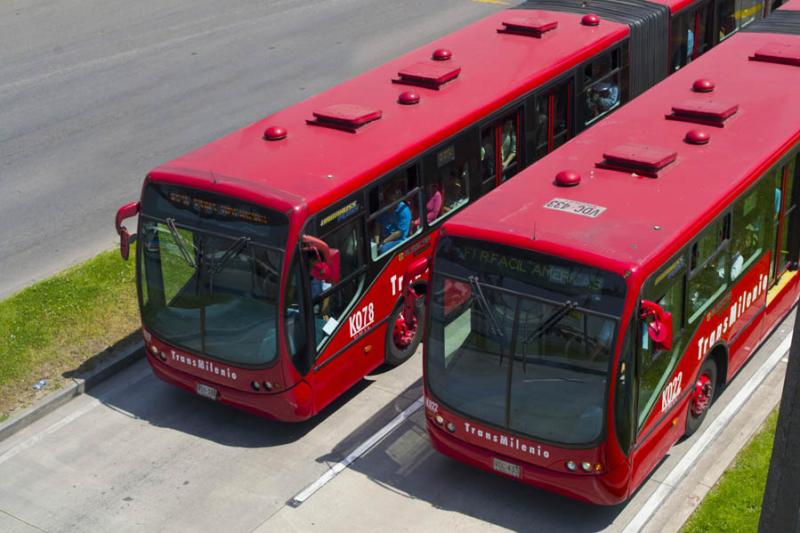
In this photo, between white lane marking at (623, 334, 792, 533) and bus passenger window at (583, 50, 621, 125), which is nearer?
white lane marking at (623, 334, 792, 533)

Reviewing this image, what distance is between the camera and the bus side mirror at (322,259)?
1123 centimetres

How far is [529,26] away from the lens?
16359 millimetres

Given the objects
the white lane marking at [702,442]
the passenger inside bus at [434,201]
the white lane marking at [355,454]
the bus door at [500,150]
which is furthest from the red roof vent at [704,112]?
the white lane marking at [355,454]

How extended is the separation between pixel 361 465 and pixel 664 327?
368 centimetres

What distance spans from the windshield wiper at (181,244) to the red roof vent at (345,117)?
2282 millimetres

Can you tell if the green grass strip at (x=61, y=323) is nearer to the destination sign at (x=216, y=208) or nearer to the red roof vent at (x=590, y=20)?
the destination sign at (x=216, y=208)

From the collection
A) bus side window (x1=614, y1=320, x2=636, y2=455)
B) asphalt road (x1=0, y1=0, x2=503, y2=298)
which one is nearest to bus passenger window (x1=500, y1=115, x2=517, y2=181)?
bus side window (x1=614, y1=320, x2=636, y2=455)

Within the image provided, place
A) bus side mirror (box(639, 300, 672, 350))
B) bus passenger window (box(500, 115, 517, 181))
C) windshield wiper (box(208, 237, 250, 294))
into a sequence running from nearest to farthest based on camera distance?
bus side mirror (box(639, 300, 672, 350)) < windshield wiper (box(208, 237, 250, 294)) < bus passenger window (box(500, 115, 517, 181))

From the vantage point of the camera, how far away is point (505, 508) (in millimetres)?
11250

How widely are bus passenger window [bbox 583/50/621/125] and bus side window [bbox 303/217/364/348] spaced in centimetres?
537

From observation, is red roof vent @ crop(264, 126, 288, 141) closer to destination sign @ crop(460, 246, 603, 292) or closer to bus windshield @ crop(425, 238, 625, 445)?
bus windshield @ crop(425, 238, 625, 445)

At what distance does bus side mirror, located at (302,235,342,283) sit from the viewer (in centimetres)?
1123

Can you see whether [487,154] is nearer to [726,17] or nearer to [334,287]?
[334,287]

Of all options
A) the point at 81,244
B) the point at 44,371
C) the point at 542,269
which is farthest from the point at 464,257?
the point at 81,244
